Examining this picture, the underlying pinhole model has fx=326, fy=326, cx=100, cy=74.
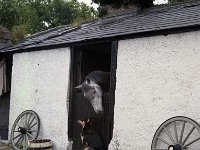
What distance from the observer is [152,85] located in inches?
329

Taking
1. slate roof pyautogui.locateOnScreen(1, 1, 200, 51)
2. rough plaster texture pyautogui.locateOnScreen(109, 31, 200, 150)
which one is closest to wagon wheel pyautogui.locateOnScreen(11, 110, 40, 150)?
slate roof pyautogui.locateOnScreen(1, 1, 200, 51)

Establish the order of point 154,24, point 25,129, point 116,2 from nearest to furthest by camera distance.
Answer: point 154,24
point 25,129
point 116,2

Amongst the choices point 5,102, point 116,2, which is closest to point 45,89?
point 5,102

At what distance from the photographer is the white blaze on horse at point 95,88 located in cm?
977

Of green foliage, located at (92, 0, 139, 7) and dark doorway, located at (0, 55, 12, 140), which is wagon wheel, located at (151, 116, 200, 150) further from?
green foliage, located at (92, 0, 139, 7)

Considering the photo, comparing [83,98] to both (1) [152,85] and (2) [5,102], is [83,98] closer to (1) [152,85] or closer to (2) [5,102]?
(1) [152,85]

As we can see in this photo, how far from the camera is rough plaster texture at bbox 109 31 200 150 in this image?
7.69 metres

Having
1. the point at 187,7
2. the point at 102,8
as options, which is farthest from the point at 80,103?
the point at 102,8

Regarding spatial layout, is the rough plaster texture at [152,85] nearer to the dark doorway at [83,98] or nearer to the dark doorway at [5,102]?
the dark doorway at [83,98]

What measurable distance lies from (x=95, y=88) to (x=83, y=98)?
729mm

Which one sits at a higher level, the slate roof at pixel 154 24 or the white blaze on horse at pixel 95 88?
the slate roof at pixel 154 24

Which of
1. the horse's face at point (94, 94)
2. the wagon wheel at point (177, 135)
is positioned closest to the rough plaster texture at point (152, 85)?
the wagon wheel at point (177, 135)

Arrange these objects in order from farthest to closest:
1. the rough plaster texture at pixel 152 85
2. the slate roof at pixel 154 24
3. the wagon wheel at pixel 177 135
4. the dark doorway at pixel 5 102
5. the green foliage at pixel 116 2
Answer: the green foliage at pixel 116 2 → the dark doorway at pixel 5 102 → the slate roof at pixel 154 24 → the rough plaster texture at pixel 152 85 → the wagon wheel at pixel 177 135

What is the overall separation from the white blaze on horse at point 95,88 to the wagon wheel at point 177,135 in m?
2.43
